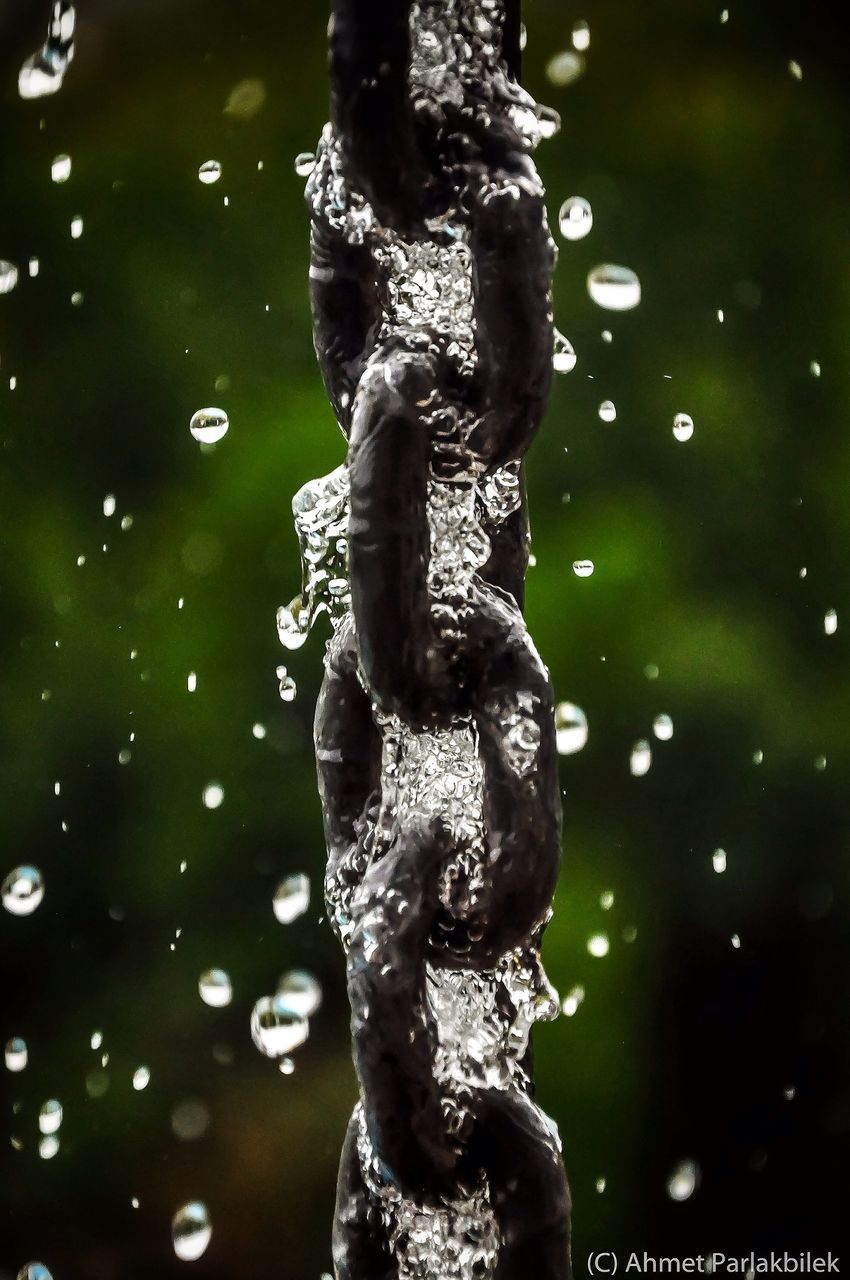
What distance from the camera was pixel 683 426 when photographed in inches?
66.2

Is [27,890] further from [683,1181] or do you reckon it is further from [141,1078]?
[683,1181]

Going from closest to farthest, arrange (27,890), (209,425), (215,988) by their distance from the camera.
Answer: (209,425)
(27,890)
(215,988)

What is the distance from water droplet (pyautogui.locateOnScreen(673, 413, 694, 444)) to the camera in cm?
167

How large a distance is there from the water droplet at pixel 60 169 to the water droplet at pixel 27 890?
0.81 meters

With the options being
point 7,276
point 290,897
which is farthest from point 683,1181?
point 7,276

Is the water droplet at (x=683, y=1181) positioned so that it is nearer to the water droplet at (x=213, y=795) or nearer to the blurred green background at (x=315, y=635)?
the blurred green background at (x=315, y=635)

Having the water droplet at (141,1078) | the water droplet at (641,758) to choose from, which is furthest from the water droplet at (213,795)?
the water droplet at (641,758)

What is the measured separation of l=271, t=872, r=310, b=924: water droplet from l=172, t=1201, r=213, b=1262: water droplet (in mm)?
370

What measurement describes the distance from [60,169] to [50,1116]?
1109 mm

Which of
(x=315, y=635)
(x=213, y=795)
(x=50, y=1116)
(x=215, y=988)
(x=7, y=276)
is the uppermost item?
(x=7, y=276)

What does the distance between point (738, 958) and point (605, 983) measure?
0.16 meters

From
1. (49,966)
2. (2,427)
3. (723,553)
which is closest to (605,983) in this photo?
(723,553)

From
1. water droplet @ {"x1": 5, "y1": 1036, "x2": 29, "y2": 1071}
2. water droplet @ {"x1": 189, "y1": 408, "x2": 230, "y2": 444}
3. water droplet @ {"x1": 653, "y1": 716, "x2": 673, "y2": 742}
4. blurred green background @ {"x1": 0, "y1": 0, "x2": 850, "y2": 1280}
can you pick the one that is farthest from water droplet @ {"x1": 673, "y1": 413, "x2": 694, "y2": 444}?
water droplet @ {"x1": 5, "y1": 1036, "x2": 29, "y2": 1071}

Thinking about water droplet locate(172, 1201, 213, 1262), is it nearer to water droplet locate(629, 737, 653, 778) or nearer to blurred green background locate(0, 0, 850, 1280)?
blurred green background locate(0, 0, 850, 1280)
